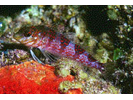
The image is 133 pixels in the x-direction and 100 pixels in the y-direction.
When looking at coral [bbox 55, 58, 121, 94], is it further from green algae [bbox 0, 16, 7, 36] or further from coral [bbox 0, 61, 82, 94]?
green algae [bbox 0, 16, 7, 36]

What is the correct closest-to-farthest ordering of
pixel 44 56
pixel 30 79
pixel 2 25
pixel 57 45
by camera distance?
pixel 30 79
pixel 57 45
pixel 44 56
pixel 2 25

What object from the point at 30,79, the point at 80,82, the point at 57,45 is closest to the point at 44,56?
the point at 57,45

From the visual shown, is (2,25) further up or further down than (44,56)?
further up

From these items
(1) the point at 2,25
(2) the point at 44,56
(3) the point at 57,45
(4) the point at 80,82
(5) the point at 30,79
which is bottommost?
(4) the point at 80,82

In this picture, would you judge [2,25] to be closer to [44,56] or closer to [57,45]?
[44,56]

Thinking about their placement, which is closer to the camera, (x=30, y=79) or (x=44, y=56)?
(x=30, y=79)

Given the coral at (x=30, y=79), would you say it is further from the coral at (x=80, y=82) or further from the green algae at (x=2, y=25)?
the green algae at (x=2, y=25)

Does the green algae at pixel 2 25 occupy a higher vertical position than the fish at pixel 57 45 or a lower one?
higher

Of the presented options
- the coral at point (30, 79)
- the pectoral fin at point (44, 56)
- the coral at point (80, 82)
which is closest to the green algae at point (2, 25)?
the pectoral fin at point (44, 56)
